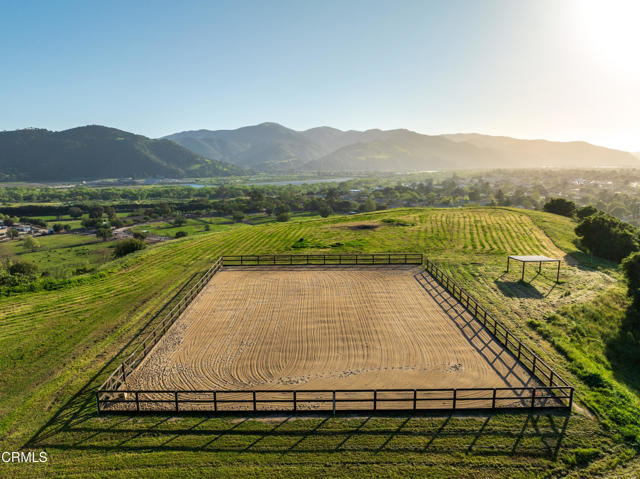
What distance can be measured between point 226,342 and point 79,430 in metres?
8.06

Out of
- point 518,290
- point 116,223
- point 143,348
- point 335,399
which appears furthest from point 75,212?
point 335,399

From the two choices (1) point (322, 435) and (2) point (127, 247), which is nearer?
(1) point (322, 435)

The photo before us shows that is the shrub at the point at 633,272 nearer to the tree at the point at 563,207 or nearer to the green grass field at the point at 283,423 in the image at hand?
the green grass field at the point at 283,423

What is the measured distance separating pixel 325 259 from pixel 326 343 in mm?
18754

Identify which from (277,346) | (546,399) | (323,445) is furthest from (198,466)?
(546,399)

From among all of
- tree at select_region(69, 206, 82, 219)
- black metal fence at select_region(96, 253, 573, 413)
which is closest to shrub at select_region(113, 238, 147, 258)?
black metal fence at select_region(96, 253, 573, 413)

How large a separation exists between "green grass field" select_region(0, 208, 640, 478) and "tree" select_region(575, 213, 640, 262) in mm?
13213

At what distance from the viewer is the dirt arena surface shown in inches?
→ 670

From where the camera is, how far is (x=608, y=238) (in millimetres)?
42938

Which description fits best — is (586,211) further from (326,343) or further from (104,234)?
(104,234)

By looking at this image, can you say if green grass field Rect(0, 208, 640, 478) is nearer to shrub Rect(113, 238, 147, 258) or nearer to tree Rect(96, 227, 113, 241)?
shrub Rect(113, 238, 147, 258)

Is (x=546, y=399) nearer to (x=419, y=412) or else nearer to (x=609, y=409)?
(x=609, y=409)

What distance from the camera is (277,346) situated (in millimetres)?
20188

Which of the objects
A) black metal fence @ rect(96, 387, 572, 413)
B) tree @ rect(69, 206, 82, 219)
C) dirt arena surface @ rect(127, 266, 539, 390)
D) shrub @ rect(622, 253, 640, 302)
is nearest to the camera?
black metal fence @ rect(96, 387, 572, 413)
